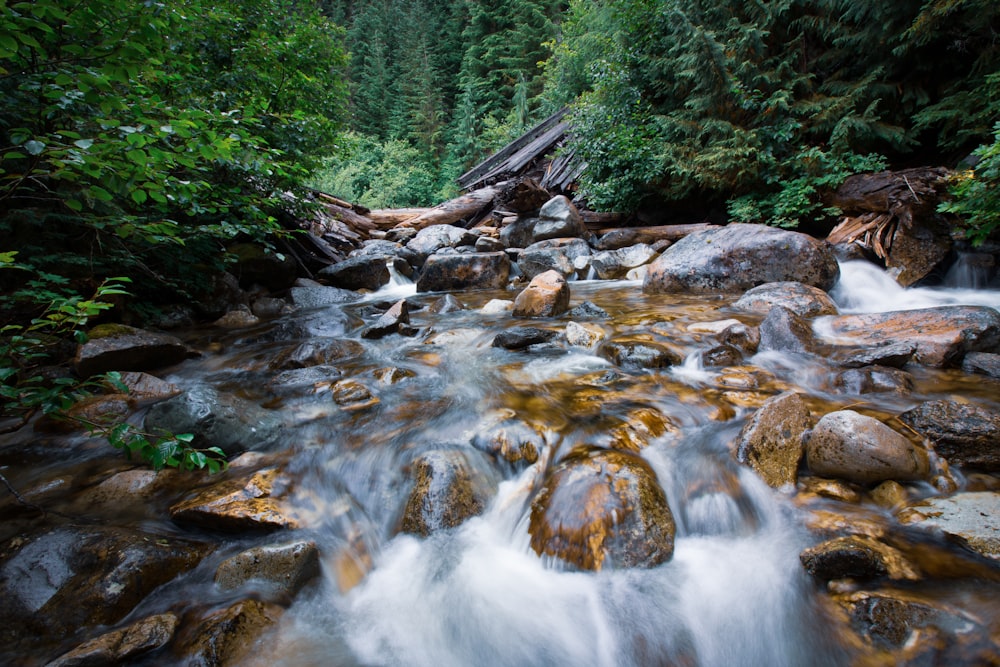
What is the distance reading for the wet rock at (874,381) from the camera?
10.8ft

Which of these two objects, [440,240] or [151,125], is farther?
[440,240]

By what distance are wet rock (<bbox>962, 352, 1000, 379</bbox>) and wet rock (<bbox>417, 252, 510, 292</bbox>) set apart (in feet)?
22.0

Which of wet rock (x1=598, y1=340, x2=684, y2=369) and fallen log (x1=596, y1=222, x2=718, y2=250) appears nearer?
wet rock (x1=598, y1=340, x2=684, y2=369)

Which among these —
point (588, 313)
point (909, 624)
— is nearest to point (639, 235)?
point (588, 313)

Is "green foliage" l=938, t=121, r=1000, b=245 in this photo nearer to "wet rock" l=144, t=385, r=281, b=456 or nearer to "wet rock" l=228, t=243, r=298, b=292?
"wet rock" l=144, t=385, r=281, b=456

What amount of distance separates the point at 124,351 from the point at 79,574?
2.99m

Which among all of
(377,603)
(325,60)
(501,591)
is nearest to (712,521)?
(501,591)

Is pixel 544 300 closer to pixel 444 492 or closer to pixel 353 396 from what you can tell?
pixel 353 396

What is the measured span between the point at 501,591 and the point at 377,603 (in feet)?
2.12

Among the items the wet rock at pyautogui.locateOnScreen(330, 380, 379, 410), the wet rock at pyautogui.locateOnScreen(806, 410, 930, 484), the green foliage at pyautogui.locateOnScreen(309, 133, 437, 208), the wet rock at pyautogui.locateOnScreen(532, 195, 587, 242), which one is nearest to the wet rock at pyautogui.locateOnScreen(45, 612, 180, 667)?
the wet rock at pyautogui.locateOnScreen(330, 380, 379, 410)

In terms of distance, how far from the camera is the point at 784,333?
4.23 metres

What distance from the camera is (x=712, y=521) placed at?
2426 mm

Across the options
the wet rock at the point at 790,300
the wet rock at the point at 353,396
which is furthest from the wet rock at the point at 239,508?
→ the wet rock at the point at 790,300

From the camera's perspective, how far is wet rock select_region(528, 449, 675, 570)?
7.12 feet
